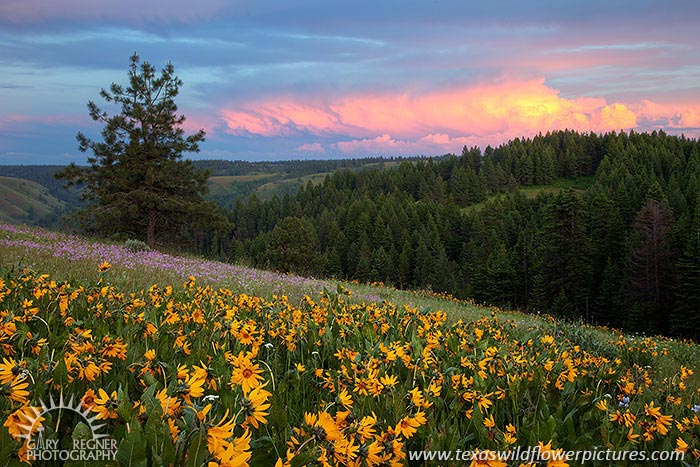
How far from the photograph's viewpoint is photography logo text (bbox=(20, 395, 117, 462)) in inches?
64.3

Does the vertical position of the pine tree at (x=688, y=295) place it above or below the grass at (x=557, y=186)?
below

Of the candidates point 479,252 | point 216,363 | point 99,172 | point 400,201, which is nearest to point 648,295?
point 479,252

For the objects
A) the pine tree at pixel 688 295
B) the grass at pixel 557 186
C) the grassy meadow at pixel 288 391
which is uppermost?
the grass at pixel 557 186

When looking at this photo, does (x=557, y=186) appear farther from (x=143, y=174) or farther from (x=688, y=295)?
(x=143, y=174)

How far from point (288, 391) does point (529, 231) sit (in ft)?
311

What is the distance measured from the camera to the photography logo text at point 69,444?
5.36 feet

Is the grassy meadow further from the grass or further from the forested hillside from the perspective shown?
the grass

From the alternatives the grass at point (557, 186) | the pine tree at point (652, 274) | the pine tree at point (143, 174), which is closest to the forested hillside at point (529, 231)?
the pine tree at point (652, 274)

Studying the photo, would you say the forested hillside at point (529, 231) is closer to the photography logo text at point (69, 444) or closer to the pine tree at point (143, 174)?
the pine tree at point (143, 174)

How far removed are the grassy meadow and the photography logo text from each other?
23 millimetres

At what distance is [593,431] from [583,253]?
6100 centimetres

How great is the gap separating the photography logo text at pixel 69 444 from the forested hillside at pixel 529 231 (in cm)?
2894

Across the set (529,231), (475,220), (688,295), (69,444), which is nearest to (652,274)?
(688,295)

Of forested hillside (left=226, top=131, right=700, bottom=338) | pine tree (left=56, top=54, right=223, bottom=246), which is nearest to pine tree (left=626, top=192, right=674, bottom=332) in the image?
forested hillside (left=226, top=131, right=700, bottom=338)
